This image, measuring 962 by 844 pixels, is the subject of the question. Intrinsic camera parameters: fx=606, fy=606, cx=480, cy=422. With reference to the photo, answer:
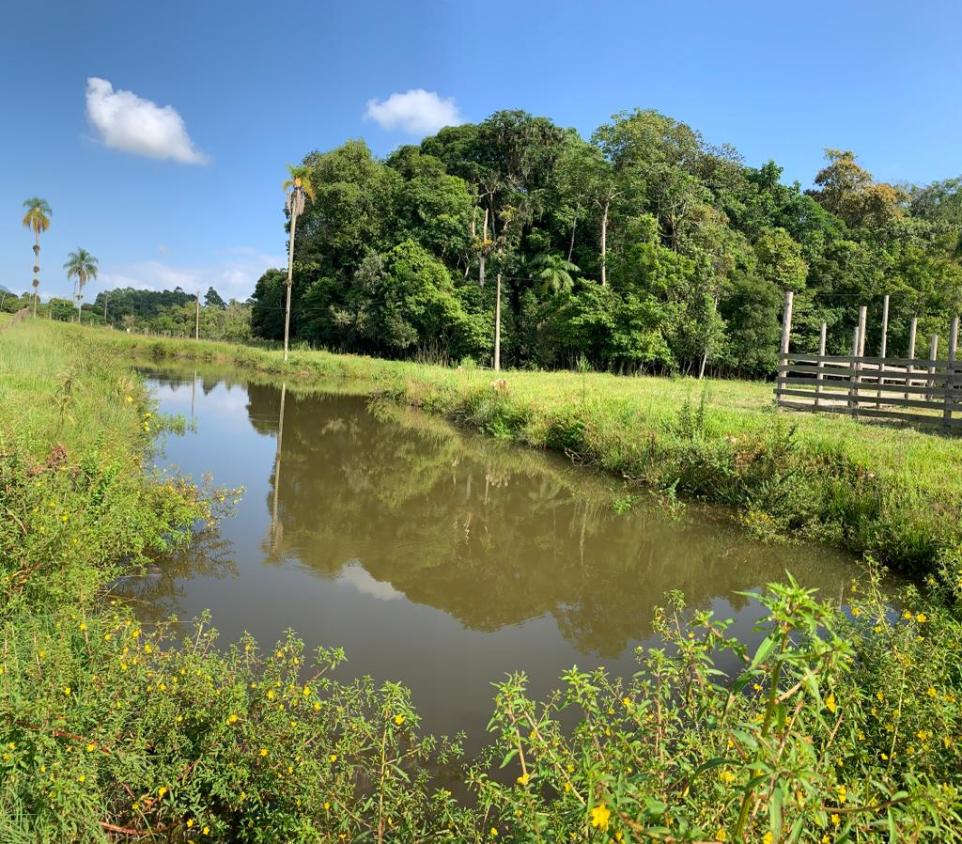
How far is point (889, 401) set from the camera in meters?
13.2

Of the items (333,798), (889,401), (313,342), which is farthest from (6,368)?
(313,342)

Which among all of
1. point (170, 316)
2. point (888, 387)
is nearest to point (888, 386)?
point (888, 387)

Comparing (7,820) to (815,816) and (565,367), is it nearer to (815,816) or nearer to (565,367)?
(815,816)

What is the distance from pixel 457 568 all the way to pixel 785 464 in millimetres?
4955

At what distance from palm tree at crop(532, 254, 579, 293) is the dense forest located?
0.11 meters

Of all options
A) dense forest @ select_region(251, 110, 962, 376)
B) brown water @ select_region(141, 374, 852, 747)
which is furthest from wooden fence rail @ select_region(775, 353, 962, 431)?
dense forest @ select_region(251, 110, 962, 376)

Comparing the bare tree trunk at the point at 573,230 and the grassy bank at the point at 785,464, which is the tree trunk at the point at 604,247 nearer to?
the bare tree trunk at the point at 573,230

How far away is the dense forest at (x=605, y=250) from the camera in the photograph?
102ft

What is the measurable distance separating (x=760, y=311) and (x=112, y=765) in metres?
32.7

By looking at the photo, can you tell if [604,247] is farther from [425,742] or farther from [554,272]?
[425,742]

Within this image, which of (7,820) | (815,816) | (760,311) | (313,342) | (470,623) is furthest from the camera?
(313,342)

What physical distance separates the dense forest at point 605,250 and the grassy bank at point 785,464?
17.1 metres

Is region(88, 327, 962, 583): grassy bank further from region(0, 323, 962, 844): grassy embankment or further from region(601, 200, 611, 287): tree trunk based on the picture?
region(601, 200, 611, 287): tree trunk

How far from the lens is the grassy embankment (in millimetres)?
1642
